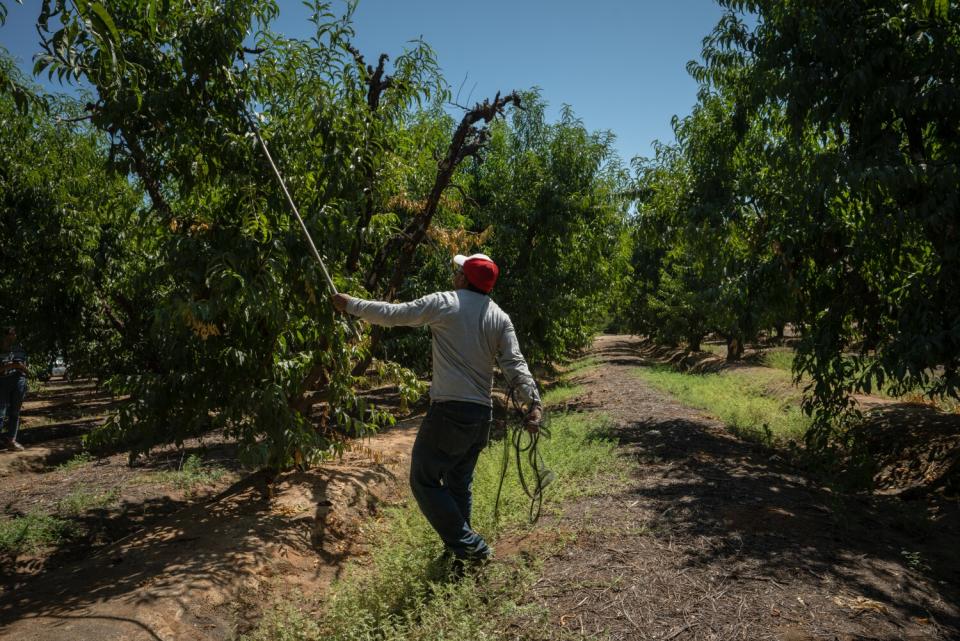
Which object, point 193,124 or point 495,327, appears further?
point 193,124

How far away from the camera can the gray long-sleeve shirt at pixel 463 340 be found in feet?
13.5

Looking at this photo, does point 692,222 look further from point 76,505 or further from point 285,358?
point 76,505

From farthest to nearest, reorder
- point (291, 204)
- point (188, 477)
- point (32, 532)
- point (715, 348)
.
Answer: point (715, 348) → point (188, 477) → point (32, 532) → point (291, 204)

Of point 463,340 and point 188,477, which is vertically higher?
point 463,340

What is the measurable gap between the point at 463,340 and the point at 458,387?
0.30 metres

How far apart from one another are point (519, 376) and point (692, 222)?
20.8 feet

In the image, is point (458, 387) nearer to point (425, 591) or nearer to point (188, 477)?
point (425, 591)

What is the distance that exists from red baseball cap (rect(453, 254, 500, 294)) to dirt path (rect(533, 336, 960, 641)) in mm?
1896

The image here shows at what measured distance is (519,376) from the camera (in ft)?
13.7

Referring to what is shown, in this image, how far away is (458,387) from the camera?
4.08m

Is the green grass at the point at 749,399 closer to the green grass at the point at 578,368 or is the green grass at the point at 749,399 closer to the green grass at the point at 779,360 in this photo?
the green grass at the point at 779,360

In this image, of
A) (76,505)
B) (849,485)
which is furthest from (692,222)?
(76,505)

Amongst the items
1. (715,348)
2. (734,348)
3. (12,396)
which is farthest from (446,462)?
(715,348)

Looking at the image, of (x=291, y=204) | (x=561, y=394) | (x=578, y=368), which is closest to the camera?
(x=291, y=204)
